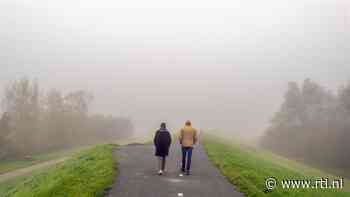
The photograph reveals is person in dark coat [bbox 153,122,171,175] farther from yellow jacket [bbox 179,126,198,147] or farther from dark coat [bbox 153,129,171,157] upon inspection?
yellow jacket [bbox 179,126,198,147]

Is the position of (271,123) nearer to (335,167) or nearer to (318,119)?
(318,119)

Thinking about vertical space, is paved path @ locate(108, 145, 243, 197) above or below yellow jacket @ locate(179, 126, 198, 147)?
below

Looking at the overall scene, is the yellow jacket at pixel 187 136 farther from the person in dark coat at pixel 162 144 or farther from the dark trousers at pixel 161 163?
the dark trousers at pixel 161 163

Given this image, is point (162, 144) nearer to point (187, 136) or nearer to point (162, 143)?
point (162, 143)

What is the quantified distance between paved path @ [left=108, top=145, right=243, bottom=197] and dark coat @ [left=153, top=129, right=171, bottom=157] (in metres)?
1.14

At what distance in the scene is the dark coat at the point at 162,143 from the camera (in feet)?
67.4

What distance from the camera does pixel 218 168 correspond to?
76.9ft

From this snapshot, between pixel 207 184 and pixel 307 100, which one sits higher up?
pixel 307 100

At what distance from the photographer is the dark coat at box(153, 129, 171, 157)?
2055 centimetres

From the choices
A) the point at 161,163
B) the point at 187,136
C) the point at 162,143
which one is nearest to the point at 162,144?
the point at 162,143

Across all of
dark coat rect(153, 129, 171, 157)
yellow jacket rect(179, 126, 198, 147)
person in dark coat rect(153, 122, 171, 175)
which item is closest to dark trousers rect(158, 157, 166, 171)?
person in dark coat rect(153, 122, 171, 175)

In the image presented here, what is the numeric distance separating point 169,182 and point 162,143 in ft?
10.3

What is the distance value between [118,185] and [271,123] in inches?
3396

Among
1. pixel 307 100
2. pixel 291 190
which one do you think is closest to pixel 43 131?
pixel 307 100
